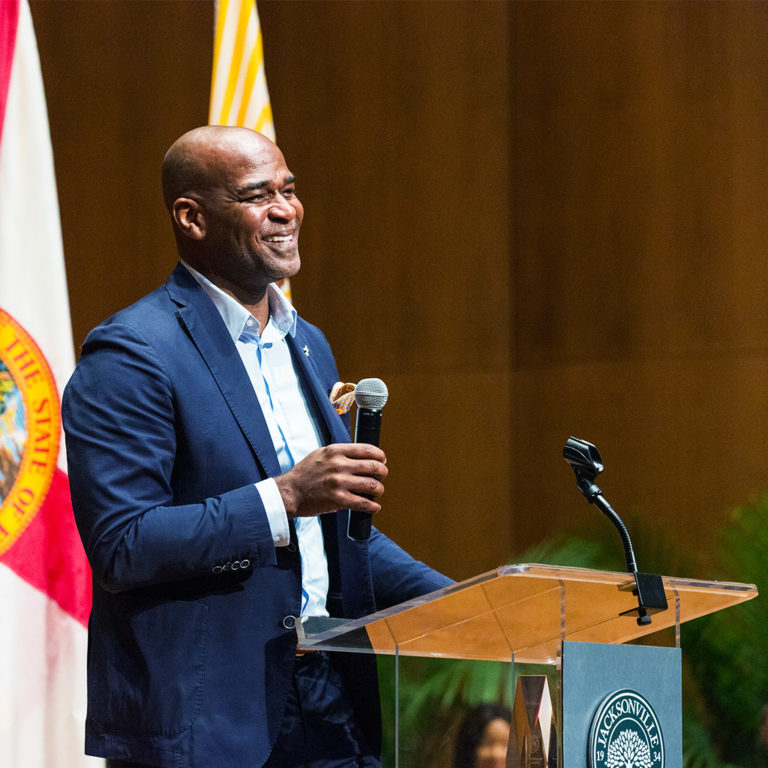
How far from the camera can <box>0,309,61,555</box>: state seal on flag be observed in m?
3.36

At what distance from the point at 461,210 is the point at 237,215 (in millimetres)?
3807

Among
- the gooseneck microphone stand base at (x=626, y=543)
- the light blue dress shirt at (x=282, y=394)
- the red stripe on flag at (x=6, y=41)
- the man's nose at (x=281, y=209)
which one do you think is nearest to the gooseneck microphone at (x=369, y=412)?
the light blue dress shirt at (x=282, y=394)

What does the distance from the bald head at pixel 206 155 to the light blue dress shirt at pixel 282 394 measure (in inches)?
6.4

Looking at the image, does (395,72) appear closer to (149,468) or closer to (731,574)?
(731,574)

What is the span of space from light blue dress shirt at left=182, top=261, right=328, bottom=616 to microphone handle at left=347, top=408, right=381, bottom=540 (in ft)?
0.56

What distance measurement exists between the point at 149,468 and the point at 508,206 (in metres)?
4.32

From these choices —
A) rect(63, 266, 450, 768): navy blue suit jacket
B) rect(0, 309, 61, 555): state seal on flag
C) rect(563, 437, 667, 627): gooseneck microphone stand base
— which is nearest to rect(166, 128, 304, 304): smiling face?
rect(63, 266, 450, 768): navy blue suit jacket

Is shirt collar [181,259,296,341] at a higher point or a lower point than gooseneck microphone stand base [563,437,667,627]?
higher

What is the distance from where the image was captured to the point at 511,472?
19.6 feet

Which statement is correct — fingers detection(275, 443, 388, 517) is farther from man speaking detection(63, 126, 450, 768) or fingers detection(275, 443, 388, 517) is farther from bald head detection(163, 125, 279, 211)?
bald head detection(163, 125, 279, 211)

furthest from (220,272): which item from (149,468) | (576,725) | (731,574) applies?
(731,574)

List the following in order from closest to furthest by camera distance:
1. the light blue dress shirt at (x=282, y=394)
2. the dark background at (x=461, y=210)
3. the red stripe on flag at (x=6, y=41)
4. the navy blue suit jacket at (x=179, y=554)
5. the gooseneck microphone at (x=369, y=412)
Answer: the navy blue suit jacket at (x=179, y=554), the gooseneck microphone at (x=369, y=412), the light blue dress shirt at (x=282, y=394), the red stripe on flag at (x=6, y=41), the dark background at (x=461, y=210)

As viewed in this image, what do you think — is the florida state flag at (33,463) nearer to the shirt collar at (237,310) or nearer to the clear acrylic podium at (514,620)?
the shirt collar at (237,310)

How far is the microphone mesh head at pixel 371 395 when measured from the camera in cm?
207
